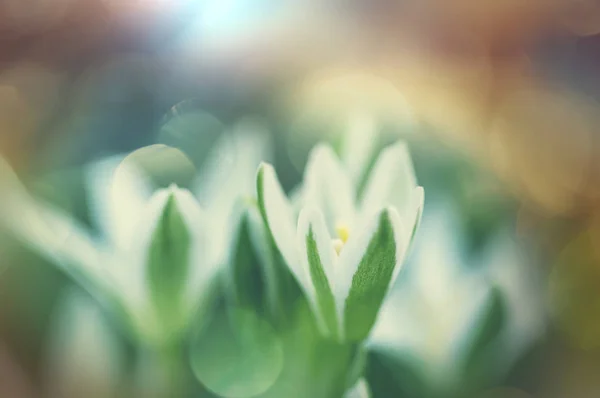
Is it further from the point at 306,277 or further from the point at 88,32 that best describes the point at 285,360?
the point at 88,32

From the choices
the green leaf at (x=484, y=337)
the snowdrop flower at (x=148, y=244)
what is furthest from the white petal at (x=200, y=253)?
the green leaf at (x=484, y=337)

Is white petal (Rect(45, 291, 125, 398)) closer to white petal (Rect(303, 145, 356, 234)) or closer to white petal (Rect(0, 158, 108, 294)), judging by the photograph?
white petal (Rect(0, 158, 108, 294))

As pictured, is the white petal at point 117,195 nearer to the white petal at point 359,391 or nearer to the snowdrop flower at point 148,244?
the snowdrop flower at point 148,244

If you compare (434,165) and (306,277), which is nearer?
(306,277)

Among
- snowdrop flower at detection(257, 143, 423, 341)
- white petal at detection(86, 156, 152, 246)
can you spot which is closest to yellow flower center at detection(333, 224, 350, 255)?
snowdrop flower at detection(257, 143, 423, 341)

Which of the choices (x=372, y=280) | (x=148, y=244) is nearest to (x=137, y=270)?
(x=148, y=244)

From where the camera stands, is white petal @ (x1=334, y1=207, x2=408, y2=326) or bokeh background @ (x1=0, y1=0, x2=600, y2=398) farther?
bokeh background @ (x1=0, y1=0, x2=600, y2=398)

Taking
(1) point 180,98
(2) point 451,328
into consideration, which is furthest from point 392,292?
(1) point 180,98
